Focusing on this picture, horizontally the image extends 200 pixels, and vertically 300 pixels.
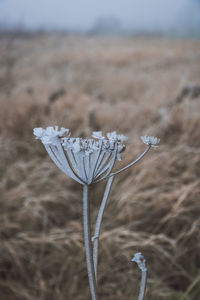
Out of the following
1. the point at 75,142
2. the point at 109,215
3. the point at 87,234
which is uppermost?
the point at 109,215

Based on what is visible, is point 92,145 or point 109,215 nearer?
point 92,145

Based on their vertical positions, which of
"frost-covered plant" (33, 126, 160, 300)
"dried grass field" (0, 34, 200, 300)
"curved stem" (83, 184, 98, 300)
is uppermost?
"dried grass field" (0, 34, 200, 300)

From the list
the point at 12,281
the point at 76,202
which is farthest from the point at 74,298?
the point at 76,202

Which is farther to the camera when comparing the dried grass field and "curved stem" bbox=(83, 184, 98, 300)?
the dried grass field

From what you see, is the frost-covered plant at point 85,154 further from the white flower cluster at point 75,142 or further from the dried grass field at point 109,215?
the dried grass field at point 109,215

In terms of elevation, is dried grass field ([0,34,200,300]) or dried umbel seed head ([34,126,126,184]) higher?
dried grass field ([0,34,200,300])

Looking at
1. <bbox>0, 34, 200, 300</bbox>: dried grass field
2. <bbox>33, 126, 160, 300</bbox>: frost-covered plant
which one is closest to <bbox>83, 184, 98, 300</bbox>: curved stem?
<bbox>33, 126, 160, 300</bbox>: frost-covered plant

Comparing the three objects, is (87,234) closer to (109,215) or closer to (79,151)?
(79,151)

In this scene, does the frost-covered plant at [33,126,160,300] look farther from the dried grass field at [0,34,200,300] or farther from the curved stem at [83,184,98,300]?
the dried grass field at [0,34,200,300]

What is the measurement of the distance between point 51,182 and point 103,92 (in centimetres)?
275

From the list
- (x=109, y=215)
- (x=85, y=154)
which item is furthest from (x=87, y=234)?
(x=109, y=215)

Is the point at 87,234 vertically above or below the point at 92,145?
below

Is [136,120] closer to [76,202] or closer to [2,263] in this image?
[76,202]

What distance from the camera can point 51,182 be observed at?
1552mm
